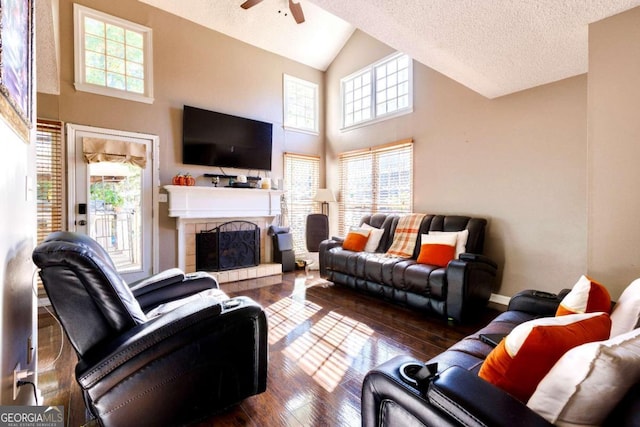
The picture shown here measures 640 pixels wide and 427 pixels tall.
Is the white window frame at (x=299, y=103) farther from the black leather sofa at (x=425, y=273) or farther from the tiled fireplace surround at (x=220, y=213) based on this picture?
the black leather sofa at (x=425, y=273)

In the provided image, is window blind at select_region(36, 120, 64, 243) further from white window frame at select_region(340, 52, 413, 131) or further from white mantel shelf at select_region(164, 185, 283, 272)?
white window frame at select_region(340, 52, 413, 131)

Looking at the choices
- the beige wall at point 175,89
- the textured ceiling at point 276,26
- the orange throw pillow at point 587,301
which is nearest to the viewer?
the orange throw pillow at point 587,301

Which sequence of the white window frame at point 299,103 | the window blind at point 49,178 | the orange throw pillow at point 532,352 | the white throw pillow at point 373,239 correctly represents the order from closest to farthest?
the orange throw pillow at point 532,352 → the window blind at point 49,178 → the white throw pillow at point 373,239 → the white window frame at point 299,103

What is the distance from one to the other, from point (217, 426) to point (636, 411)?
172cm

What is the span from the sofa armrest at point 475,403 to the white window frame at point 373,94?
420 cm

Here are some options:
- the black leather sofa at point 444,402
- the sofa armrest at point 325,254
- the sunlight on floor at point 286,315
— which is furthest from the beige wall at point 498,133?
the sunlight on floor at point 286,315

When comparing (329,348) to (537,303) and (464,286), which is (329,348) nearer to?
(464,286)

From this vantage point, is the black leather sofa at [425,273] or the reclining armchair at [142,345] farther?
the black leather sofa at [425,273]

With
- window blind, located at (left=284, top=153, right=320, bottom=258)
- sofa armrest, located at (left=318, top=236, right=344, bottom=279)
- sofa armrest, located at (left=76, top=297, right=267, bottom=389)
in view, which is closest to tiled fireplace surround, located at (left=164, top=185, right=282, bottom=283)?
window blind, located at (left=284, top=153, right=320, bottom=258)

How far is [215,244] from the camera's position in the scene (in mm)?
4543

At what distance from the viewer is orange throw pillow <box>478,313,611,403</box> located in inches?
35.1

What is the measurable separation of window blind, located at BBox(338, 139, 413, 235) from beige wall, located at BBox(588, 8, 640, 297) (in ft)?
8.15

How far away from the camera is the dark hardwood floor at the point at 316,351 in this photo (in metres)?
1.70

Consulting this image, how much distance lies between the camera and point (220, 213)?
454 centimetres
